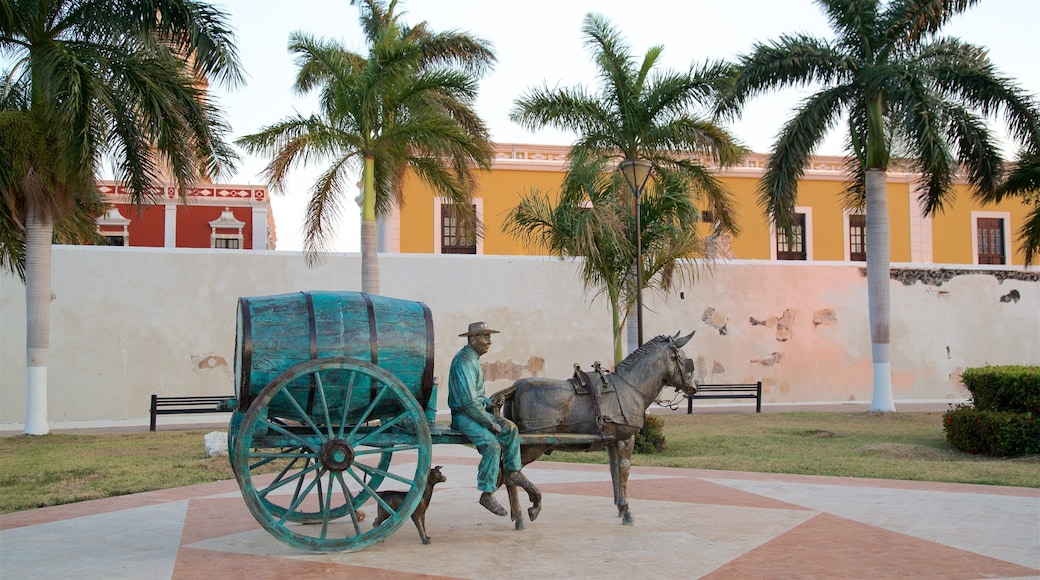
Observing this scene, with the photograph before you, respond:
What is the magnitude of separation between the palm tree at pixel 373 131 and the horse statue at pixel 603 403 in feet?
29.5

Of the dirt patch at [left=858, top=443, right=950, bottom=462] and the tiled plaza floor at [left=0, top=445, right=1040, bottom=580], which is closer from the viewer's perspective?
the tiled plaza floor at [left=0, top=445, right=1040, bottom=580]

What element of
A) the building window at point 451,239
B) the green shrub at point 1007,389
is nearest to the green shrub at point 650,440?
the green shrub at point 1007,389

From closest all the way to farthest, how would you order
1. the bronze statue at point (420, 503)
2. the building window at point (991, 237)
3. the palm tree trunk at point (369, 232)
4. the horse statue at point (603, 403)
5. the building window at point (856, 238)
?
the bronze statue at point (420, 503) → the horse statue at point (603, 403) → the palm tree trunk at point (369, 232) → the building window at point (856, 238) → the building window at point (991, 237)

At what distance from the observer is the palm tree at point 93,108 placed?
13.6 m

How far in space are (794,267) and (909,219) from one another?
12588 millimetres

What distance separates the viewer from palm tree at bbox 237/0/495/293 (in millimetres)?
15508

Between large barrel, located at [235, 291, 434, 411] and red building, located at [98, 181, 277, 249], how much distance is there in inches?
1000

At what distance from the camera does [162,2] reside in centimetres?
1440

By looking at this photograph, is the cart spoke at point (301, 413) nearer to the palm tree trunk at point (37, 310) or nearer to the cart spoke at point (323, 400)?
the cart spoke at point (323, 400)

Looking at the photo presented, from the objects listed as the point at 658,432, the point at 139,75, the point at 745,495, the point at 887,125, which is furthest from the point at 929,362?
the point at 139,75

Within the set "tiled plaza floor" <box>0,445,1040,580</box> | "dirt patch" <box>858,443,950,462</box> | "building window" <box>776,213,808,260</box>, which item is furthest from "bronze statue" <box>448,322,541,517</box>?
"building window" <box>776,213,808,260</box>

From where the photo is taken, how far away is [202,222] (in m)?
31.0

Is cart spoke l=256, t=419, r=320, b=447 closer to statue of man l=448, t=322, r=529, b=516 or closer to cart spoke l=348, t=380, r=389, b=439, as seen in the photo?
cart spoke l=348, t=380, r=389, b=439

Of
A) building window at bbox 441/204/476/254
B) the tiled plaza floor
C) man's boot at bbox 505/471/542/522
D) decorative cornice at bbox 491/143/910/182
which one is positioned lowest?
the tiled plaza floor
